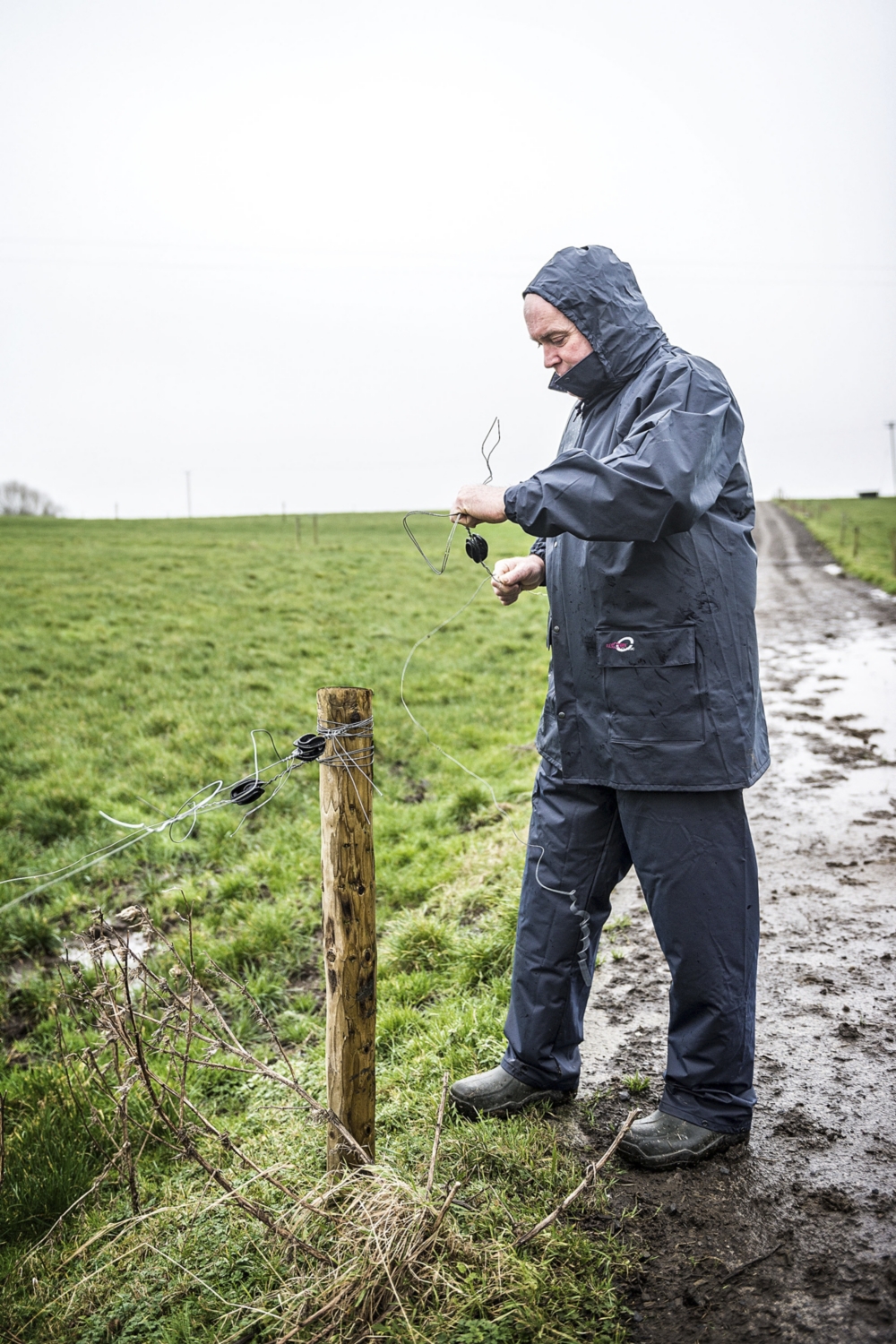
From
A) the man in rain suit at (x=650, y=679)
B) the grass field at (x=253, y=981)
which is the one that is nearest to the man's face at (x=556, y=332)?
the man in rain suit at (x=650, y=679)

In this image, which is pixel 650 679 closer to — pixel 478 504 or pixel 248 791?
pixel 478 504

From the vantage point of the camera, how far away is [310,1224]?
9.20 feet

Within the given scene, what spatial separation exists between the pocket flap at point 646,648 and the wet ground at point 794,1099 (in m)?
1.68

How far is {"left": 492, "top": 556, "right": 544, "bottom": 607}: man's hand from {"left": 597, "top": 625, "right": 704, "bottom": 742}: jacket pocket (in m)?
0.39

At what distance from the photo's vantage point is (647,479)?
2514mm

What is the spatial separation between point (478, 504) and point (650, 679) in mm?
774

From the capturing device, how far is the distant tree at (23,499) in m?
77.6

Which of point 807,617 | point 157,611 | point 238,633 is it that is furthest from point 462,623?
point 807,617

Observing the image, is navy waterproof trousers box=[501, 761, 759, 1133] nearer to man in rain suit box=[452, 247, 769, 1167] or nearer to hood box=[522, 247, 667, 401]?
man in rain suit box=[452, 247, 769, 1167]

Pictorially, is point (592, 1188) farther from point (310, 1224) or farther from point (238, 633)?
point (238, 633)

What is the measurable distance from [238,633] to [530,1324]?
40.7ft

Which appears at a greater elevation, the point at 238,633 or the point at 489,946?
the point at 238,633

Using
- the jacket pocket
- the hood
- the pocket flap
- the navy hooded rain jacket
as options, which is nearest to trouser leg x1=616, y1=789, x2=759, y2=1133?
the navy hooded rain jacket

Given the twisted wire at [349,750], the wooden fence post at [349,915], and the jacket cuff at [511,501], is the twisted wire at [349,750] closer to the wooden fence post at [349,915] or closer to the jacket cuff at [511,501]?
the wooden fence post at [349,915]
